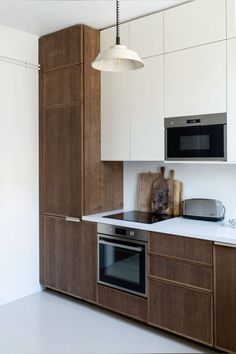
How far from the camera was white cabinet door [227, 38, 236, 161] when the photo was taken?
2.44 meters

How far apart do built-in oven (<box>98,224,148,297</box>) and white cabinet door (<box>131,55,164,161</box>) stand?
661 millimetres

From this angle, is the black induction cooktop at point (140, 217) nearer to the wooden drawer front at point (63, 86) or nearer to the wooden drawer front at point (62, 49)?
the wooden drawer front at point (63, 86)

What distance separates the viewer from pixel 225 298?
90.3 inches

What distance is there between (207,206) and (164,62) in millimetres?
1207

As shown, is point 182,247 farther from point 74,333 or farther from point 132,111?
point 132,111

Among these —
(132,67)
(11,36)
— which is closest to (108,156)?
(132,67)

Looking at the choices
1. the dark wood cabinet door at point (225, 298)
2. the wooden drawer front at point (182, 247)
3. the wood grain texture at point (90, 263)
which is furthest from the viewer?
the wood grain texture at point (90, 263)

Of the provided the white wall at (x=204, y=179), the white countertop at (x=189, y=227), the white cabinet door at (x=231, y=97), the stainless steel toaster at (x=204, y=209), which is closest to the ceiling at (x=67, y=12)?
the white cabinet door at (x=231, y=97)

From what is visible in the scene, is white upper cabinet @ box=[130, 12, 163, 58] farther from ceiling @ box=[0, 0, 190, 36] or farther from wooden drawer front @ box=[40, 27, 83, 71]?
wooden drawer front @ box=[40, 27, 83, 71]

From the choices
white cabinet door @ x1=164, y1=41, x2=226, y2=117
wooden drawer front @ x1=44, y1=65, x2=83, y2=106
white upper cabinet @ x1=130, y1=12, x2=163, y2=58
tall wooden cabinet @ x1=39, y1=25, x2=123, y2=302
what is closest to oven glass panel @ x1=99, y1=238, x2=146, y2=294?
tall wooden cabinet @ x1=39, y1=25, x2=123, y2=302

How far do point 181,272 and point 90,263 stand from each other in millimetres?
918

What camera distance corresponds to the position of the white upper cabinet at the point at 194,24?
8.20 ft

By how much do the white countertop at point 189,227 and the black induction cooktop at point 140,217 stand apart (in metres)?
0.09

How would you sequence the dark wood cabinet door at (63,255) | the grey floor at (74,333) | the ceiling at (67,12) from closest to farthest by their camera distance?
the grey floor at (74,333) < the ceiling at (67,12) < the dark wood cabinet door at (63,255)
